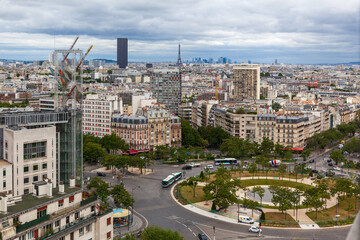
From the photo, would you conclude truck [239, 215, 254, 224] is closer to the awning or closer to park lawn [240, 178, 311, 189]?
the awning

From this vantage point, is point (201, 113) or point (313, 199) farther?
point (201, 113)

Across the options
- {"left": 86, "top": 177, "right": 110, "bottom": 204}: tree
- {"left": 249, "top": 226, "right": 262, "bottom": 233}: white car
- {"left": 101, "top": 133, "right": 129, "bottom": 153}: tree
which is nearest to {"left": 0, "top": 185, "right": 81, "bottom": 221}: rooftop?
{"left": 86, "top": 177, "right": 110, "bottom": 204}: tree

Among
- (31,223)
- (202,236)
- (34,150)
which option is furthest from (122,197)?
(31,223)

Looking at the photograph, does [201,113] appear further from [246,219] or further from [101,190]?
[101,190]

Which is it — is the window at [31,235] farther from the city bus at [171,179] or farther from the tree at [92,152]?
the tree at [92,152]

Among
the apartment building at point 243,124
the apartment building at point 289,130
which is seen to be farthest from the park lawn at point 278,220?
the apartment building at point 243,124

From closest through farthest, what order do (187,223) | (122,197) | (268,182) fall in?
1. (187,223)
2. (122,197)
3. (268,182)
